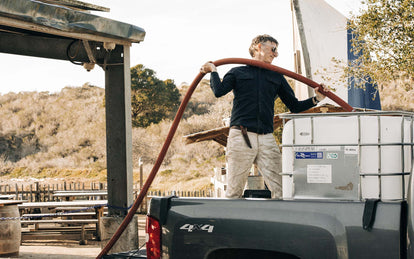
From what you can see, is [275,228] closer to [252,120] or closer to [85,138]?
[252,120]

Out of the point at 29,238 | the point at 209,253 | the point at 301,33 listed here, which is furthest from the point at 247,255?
the point at 301,33

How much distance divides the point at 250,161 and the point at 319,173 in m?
1.13

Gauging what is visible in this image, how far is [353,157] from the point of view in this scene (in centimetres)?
346

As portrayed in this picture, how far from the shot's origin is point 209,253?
354 cm

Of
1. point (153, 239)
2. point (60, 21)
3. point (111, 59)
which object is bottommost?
point (153, 239)

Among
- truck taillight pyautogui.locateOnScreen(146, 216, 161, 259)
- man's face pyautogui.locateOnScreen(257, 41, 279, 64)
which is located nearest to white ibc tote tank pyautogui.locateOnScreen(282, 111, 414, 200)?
truck taillight pyautogui.locateOnScreen(146, 216, 161, 259)

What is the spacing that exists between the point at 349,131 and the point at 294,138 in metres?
0.35

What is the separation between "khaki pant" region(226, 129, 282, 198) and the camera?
4461 mm

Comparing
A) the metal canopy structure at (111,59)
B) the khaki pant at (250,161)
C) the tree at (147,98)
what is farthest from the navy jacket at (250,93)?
the tree at (147,98)

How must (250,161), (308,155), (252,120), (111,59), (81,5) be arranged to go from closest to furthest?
(308,155) < (250,161) < (252,120) < (111,59) < (81,5)

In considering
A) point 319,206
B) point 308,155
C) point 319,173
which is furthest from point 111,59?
point 319,206

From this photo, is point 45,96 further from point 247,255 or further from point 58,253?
point 247,255

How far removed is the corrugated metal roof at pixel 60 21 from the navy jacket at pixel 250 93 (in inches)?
144

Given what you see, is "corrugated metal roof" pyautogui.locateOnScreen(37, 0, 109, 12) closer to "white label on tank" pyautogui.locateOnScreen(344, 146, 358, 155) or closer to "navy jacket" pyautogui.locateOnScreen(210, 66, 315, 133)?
"navy jacket" pyautogui.locateOnScreen(210, 66, 315, 133)
